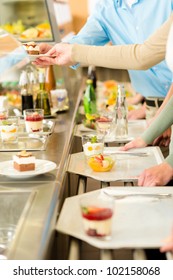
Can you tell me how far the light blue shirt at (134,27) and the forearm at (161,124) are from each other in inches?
41.7

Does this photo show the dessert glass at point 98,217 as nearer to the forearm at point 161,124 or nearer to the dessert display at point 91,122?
the forearm at point 161,124

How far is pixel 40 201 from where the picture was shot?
2.19 metres

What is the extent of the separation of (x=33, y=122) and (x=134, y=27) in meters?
1.16

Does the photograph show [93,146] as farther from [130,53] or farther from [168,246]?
[168,246]

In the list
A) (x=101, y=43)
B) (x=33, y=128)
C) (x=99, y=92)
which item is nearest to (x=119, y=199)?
(x=33, y=128)

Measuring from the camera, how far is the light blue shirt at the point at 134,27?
4.12m

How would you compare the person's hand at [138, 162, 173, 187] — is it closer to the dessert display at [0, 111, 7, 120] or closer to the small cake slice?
the small cake slice

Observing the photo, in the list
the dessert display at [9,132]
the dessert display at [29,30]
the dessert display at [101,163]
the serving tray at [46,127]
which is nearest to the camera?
the dessert display at [101,163]

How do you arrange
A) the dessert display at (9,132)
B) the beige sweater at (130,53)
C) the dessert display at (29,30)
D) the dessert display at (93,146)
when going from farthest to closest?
the dessert display at (29,30)
the dessert display at (9,132)
the dessert display at (93,146)
the beige sweater at (130,53)

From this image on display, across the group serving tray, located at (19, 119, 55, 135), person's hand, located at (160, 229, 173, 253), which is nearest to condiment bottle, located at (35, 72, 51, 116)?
serving tray, located at (19, 119, 55, 135)

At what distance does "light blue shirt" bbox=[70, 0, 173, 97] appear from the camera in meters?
4.12

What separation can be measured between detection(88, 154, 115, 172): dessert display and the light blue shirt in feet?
5.14

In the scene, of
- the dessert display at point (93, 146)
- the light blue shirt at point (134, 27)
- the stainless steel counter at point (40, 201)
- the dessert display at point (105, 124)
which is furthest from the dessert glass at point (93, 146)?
the light blue shirt at point (134, 27)

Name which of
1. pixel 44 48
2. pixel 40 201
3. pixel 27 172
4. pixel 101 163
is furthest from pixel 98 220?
pixel 44 48
